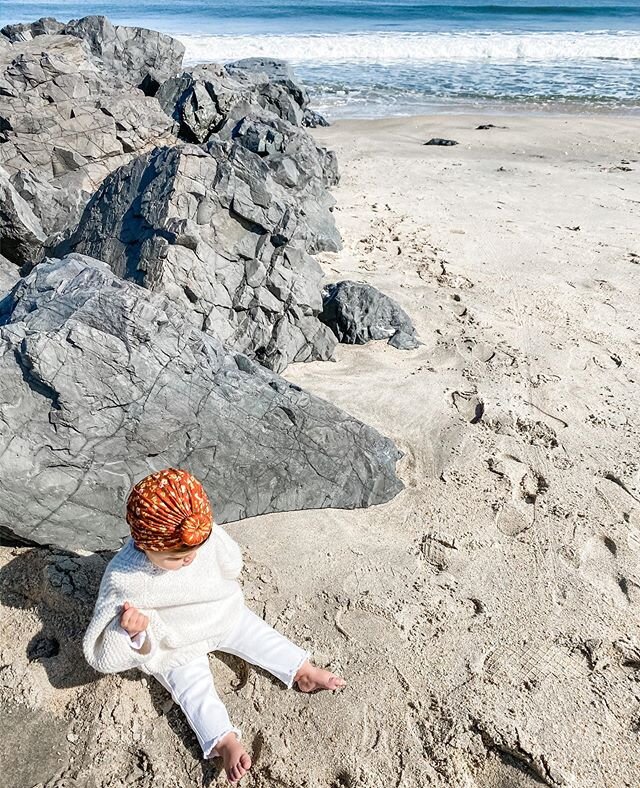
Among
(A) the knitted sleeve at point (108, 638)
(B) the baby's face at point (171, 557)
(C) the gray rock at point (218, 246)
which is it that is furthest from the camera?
(C) the gray rock at point (218, 246)

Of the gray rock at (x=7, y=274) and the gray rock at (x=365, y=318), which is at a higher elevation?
the gray rock at (x=7, y=274)

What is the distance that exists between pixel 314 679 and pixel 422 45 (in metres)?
29.0

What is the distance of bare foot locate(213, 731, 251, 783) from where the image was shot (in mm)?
2299

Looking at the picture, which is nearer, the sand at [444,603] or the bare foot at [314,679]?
the sand at [444,603]

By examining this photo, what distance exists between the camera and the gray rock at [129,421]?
282 centimetres

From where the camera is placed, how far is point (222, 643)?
8.77 ft

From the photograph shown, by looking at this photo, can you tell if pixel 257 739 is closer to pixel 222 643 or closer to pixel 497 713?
pixel 222 643

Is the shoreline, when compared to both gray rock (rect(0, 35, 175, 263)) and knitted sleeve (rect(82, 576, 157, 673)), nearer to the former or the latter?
knitted sleeve (rect(82, 576, 157, 673))

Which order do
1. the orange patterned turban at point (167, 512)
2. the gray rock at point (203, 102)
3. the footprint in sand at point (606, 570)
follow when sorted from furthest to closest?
the gray rock at point (203, 102)
the footprint in sand at point (606, 570)
the orange patterned turban at point (167, 512)

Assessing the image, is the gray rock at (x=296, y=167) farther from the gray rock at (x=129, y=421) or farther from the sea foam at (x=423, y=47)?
the sea foam at (x=423, y=47)

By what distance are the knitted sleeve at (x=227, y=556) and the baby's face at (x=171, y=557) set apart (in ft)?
0.62

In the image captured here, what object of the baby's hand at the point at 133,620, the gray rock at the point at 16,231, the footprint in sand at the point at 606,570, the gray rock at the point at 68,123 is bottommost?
the footprint in sand at the point at 606,570

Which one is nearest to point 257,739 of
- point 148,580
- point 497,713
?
point 148,580

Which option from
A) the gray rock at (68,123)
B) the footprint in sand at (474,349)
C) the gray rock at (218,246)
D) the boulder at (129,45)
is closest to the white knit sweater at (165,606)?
the gray rock at (218,246)
